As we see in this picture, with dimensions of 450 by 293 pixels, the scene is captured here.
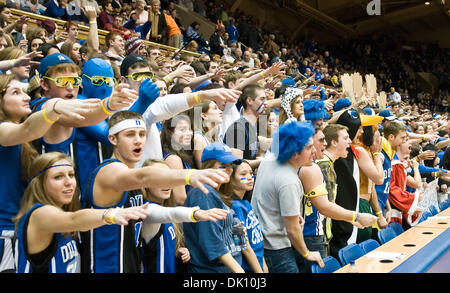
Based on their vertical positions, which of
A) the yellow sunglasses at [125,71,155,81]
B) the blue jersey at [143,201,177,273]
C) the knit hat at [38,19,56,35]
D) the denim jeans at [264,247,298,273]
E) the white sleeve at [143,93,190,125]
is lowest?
the denim jeans at [264,247,298,273]

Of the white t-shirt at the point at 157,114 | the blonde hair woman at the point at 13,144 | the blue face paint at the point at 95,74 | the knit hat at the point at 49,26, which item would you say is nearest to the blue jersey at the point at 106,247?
the blonde hair woman at the point at 13,144

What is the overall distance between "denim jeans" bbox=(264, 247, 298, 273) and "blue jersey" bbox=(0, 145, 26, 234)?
71.2 inches

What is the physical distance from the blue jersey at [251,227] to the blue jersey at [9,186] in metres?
1.38

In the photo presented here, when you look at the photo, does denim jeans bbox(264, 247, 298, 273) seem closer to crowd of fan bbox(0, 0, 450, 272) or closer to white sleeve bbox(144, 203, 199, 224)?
crowd of fan bbox(0, 0, 450, 272)

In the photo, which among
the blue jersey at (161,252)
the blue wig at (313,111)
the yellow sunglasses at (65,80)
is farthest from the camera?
the blue wig at (313,111)

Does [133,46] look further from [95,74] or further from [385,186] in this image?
[385,186]

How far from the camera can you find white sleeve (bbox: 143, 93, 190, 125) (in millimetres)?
2957

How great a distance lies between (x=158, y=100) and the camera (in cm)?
307

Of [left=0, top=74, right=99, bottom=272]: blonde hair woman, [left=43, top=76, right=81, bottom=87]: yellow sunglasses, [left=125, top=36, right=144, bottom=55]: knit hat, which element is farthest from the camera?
[left=125, top=36, right=144, bottom=55]: knit hat

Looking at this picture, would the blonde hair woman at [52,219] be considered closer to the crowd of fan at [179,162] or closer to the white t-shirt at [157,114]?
the crowd of fan at [179,162]

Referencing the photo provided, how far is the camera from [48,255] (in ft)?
7.31

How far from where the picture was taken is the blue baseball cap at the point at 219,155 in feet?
9.80

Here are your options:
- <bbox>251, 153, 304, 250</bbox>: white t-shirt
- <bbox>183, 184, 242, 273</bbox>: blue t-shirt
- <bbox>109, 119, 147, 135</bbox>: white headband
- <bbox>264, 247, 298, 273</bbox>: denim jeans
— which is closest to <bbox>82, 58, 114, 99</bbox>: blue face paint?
<bbox>109, 119, 147, 135</bbox>: white headband

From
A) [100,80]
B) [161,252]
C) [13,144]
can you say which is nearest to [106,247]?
[161,252]
